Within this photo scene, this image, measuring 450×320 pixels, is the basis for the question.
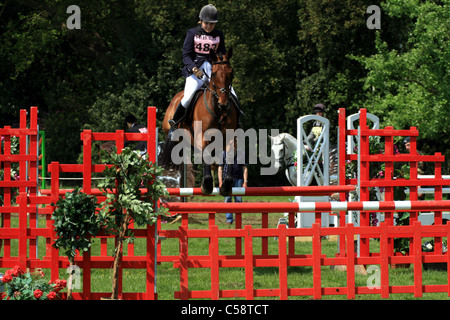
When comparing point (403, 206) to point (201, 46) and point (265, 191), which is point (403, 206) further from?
point (201, 46)

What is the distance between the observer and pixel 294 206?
7.52 m

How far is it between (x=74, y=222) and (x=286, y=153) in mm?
9939

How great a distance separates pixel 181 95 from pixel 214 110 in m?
1.54

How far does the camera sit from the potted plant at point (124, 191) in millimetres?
6941

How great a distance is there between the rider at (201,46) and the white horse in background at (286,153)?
6278mm

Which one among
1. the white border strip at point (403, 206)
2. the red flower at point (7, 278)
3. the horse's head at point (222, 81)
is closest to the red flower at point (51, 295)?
the red flower at point (7, 278)

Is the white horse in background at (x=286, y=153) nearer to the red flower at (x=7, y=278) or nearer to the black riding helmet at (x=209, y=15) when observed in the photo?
the black riding helmet at (x=209, y=15)

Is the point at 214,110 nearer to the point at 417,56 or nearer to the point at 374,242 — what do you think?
the point at 374,242

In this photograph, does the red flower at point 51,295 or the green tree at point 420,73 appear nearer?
the red flower at point 51,295

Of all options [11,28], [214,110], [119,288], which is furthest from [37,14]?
[119,288]

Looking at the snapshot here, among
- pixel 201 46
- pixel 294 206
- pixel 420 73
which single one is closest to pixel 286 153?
pixel 201 46

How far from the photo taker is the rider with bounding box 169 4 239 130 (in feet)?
32.2

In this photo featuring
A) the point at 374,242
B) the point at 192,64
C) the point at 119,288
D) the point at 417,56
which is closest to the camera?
the point at 119,288

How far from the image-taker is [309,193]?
9047 mm
